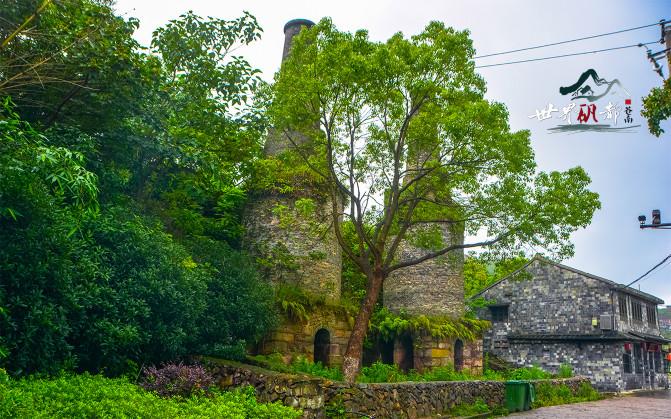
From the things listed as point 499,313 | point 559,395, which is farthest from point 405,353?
point 499,313

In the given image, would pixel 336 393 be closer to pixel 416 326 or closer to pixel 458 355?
pixel 416 326

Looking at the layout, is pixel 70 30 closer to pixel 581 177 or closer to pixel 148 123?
pixel 148 123

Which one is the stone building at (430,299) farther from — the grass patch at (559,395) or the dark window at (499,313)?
the dark window at (499,313)

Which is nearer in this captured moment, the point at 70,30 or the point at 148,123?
the point at 70,30

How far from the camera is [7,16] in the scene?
10.9 m

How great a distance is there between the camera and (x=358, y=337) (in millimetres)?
15156

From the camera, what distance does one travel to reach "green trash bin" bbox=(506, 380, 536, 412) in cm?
1739

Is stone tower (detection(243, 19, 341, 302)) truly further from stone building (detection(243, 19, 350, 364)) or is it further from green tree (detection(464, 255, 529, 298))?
green tree (detection(464, 255, 529, 298))

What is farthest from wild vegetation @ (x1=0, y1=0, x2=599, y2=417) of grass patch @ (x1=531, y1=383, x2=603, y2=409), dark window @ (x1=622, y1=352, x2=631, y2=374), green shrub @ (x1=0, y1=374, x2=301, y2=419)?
dark window @ (x1=622, y1=352, x2=631, y2=374)

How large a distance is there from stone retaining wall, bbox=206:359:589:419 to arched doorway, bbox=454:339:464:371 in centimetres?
1099

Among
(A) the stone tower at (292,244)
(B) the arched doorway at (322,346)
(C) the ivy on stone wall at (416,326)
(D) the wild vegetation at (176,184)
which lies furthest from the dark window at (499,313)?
(B) the arched doorway at (322,346)

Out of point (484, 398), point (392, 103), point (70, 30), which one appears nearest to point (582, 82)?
point (392, 103)

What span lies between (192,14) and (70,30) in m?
7.01

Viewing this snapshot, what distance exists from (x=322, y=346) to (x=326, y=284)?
7.27 feet
